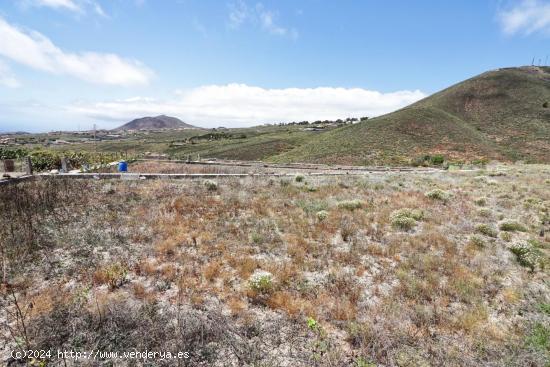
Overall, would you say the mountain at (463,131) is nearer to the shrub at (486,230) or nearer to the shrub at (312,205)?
the shrub at (312,205)

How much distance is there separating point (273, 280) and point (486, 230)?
31.8 ft

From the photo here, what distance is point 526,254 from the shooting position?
984 centimetres

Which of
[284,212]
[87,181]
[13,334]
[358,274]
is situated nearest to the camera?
[13,334]

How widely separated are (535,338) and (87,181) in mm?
21175

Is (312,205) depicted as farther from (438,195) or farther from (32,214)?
(32,214)

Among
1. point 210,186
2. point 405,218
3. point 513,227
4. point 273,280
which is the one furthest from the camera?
point 210,186

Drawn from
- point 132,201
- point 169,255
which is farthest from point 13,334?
point 132,201

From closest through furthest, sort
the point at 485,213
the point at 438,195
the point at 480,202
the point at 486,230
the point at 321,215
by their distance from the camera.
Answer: the point at 486,230
the point at 321,215
the point at 485,213
the point at 480,202
the point at 438,195

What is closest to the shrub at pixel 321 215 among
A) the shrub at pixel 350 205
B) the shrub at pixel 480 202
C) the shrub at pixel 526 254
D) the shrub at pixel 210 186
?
the shrub at pixel 350 205

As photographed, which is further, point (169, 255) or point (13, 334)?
point (169, 255)

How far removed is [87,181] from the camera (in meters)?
18.5

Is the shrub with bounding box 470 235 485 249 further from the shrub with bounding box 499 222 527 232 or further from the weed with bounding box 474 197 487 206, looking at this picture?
the weed with bounding box 474 197 487 206

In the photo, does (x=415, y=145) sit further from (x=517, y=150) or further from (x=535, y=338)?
(x=535, y=338)

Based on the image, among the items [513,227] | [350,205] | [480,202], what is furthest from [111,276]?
[480,202]
